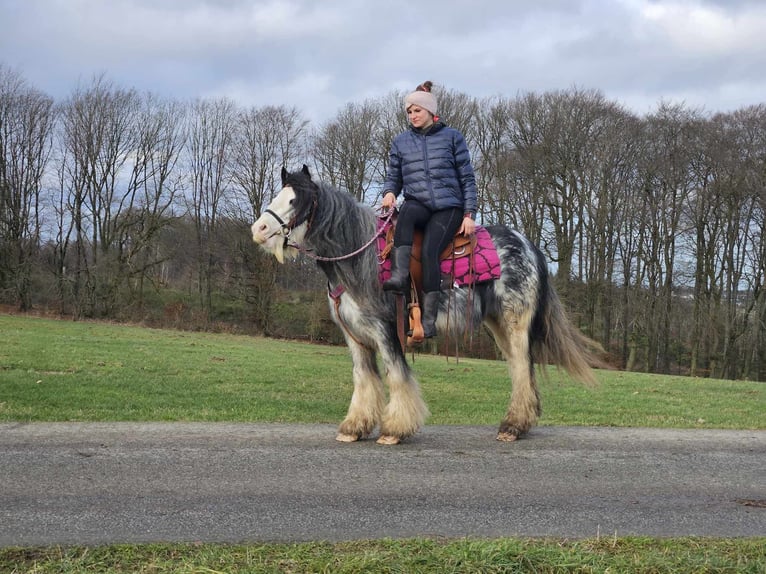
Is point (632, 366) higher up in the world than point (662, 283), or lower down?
lower down

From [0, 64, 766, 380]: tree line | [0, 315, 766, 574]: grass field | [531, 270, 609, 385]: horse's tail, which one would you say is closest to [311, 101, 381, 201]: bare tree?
[0, 64, 766, 380]: tree line

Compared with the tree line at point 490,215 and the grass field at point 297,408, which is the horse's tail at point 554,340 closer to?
the grass field at point 297,408

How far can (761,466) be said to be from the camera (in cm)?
630

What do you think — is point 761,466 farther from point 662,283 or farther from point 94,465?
point 662,283

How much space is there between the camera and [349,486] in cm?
510

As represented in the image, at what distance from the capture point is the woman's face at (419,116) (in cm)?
695

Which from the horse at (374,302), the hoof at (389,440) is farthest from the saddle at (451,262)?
the hoof at (389,440)

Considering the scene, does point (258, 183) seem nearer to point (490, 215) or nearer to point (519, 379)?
point (490, 215)

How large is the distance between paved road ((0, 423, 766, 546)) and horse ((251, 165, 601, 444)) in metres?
0.31

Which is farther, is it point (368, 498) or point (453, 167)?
point (453, 167)

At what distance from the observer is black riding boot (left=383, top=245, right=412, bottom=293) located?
6.72m

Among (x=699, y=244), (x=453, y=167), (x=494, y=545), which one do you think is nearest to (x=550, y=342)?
(x=453, y=167)

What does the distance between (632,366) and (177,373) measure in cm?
3287

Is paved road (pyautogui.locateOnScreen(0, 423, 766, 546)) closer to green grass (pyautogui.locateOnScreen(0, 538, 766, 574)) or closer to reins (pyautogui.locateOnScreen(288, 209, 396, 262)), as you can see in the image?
green grass (pyautogui.locateOnScreen(0, 538, 766, 574))
